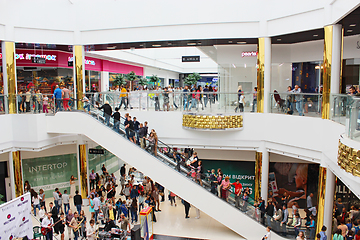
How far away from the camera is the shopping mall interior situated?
12234 mm

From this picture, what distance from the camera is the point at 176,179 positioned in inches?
527

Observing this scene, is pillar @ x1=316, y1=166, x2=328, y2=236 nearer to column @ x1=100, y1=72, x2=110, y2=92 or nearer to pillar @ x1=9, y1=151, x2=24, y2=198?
pillar @ x1=9, y1=151, x2=24, y2=198

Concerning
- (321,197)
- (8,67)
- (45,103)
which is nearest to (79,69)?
(45,103)

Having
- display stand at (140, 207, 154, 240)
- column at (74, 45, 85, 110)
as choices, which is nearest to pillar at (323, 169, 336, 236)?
display stand at (140, 207, 154, 240)

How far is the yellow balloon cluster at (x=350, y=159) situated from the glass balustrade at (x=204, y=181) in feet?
17.0

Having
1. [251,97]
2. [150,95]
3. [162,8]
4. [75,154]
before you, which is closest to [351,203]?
[251,97]

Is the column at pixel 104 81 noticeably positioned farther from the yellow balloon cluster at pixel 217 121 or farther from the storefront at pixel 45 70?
the yellow balloon cluster at pixel 217 121

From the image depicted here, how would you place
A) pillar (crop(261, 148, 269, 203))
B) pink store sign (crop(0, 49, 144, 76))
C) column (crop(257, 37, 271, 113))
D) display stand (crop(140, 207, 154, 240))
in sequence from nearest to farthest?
display stand (crop(140, 207, 154, 240)), column (crop(257, 37, 271, 113)), pillar (crop(261, 148, 269, 203)), pink store sign (crop(0, 49, 144, 76))

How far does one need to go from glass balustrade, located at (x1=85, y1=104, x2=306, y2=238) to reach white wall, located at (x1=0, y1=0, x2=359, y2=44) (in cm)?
495

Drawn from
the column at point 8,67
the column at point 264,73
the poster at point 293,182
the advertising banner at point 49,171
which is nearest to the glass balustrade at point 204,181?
the poster at point 293,182

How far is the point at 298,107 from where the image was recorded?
13031 mm

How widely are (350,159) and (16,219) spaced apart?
37.4ft

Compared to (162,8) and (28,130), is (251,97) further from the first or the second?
(28,130)

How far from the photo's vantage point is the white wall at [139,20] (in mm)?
14367
